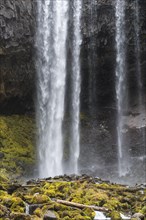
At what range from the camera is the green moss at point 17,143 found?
28.7m

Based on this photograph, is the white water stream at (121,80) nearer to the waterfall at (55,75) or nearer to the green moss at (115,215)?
the waterfall at (55,75)

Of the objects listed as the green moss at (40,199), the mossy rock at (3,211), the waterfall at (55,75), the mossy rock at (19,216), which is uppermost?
the waterfall at (55,75)

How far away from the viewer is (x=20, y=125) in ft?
105

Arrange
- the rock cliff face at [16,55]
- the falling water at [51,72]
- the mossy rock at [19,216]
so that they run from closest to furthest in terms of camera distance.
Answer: the mossy rock at [19,216], the rock cliff face at [16,55], the falling water at [51,72]

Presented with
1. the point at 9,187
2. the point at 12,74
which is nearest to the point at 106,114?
the point at 12,74

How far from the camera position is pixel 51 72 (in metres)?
33.2

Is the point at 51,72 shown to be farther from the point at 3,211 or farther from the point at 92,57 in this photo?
the point at 3,211

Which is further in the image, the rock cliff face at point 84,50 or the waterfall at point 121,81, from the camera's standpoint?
the waterfall at point 121,81

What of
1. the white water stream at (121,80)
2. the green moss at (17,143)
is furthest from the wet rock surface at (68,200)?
the white water stream at (121,80)

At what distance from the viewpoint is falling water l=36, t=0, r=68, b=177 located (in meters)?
32.2

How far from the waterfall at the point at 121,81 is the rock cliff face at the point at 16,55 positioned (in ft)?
23.0

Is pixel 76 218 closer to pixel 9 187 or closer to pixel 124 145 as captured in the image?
pixel 9 187

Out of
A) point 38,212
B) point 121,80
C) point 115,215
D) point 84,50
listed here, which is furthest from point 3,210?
point 121,80

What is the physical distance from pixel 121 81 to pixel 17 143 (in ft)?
34.0
